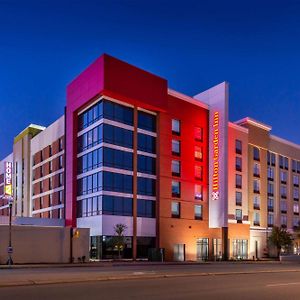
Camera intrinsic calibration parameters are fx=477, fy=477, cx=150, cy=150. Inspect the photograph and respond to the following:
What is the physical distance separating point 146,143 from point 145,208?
7.99 m

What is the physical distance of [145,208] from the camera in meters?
57.9

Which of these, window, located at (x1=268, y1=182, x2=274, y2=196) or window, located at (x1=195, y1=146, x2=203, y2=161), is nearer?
window, located at (x1=195, y1=146, x2=203, y2=161)

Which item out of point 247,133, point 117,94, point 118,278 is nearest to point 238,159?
point 247,133

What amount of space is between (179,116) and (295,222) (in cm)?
3584

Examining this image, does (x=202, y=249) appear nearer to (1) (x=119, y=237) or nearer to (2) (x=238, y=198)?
(2) (x=238, y=198)

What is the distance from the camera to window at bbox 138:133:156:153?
58.3 m

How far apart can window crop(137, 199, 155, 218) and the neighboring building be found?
523 inches

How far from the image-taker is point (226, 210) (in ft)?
206

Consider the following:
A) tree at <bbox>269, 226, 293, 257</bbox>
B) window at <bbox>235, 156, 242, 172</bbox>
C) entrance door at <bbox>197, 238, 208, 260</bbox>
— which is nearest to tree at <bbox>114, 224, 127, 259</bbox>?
entrance door at <bbox>197, 238, 208, 260</bbox>

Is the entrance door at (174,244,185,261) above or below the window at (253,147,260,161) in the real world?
below

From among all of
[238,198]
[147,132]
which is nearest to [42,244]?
[147,132]

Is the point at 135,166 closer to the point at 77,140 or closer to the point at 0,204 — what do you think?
the point at 77,140

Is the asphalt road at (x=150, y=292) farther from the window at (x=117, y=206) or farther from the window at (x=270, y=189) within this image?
the window at (x=270, y=189)

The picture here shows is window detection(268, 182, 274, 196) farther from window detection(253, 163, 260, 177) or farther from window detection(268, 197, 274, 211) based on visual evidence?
window detection(253, 163, 260, 177)
